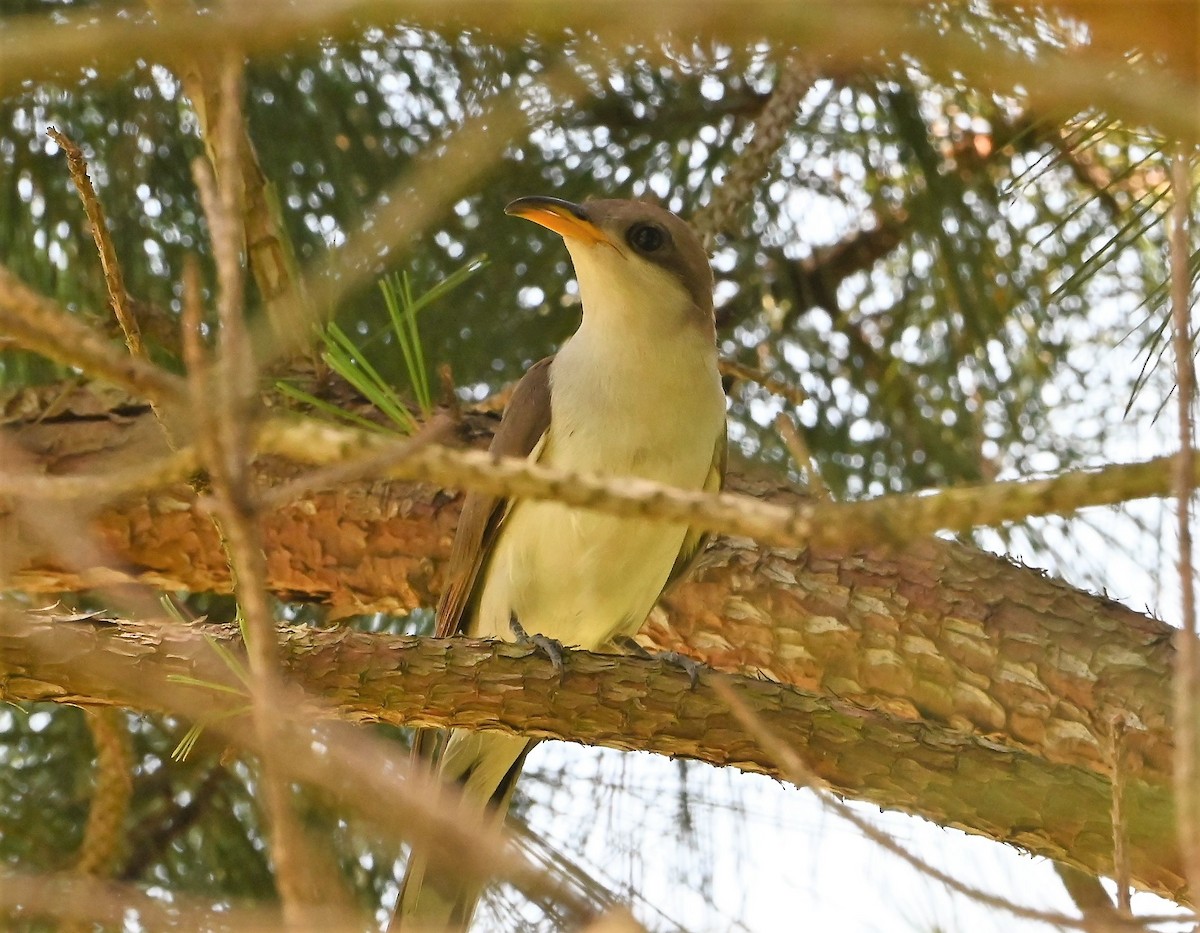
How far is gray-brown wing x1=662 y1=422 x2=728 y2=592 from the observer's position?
12.1 feet

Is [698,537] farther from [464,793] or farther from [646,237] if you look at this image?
[464,793]

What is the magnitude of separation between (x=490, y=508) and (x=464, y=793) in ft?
2.64

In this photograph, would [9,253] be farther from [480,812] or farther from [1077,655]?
[1077,655]

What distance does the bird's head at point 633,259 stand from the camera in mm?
3664

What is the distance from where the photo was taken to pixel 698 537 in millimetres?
3744

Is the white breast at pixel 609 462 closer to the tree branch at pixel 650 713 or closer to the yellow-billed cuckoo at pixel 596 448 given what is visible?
the yellow-billed cuckoo at pixel 596 448

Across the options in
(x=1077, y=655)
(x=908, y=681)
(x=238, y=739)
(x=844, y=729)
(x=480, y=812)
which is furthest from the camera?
(x=480, y=812)

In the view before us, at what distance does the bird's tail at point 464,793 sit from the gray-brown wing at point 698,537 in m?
0.62

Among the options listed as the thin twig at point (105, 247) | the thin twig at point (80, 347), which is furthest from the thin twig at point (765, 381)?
the thin twig at point (80, 347)

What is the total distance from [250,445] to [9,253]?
3.23 m

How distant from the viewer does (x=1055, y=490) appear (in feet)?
3.77

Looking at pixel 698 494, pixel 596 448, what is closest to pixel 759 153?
pixel 596 448

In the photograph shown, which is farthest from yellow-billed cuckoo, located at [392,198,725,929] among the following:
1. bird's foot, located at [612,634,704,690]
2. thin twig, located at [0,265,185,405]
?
thin twig, located at [0,265,185,405]

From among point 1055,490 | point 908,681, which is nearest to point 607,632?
point 908,681
